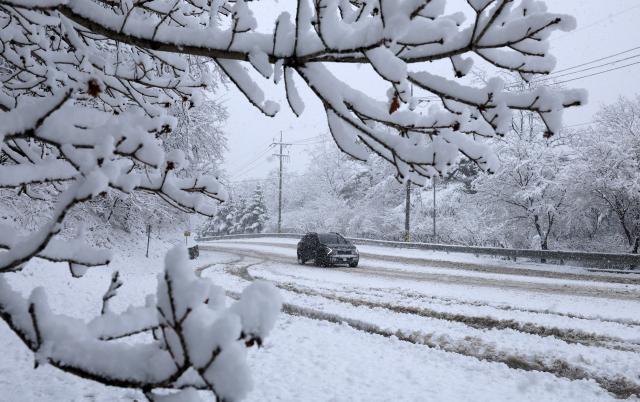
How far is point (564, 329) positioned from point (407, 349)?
2910 millimetres

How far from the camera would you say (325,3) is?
154 cm

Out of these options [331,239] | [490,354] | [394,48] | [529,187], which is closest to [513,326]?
[490,354]

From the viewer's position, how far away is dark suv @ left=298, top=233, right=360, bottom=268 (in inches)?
704

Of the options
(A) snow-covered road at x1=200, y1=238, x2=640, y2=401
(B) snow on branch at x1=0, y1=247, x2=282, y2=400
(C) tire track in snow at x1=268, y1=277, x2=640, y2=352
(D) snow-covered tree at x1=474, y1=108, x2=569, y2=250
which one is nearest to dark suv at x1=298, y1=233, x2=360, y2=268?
(A) snow-covered road at x1=200, y1=238, x2=640, y2=401

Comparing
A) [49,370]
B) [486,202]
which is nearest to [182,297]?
[49,370]

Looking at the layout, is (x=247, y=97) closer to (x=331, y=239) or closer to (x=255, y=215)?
(x=331, y=239)

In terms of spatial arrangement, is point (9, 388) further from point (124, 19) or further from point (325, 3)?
point (325, 3)

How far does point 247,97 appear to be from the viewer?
1916 millimetres

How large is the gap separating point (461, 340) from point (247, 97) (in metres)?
5.83

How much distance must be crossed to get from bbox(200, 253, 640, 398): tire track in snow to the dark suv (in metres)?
9.41

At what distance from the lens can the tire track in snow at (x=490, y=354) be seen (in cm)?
490

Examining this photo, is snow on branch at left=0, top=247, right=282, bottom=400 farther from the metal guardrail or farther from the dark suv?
the metal guardrail

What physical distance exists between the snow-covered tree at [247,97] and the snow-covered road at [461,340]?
336 cm

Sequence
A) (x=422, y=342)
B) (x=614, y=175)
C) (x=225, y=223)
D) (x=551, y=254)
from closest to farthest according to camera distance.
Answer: (x=422, y=342) → (x=551, y=254) → (x=614, y=175) → (x=225, y=223)
